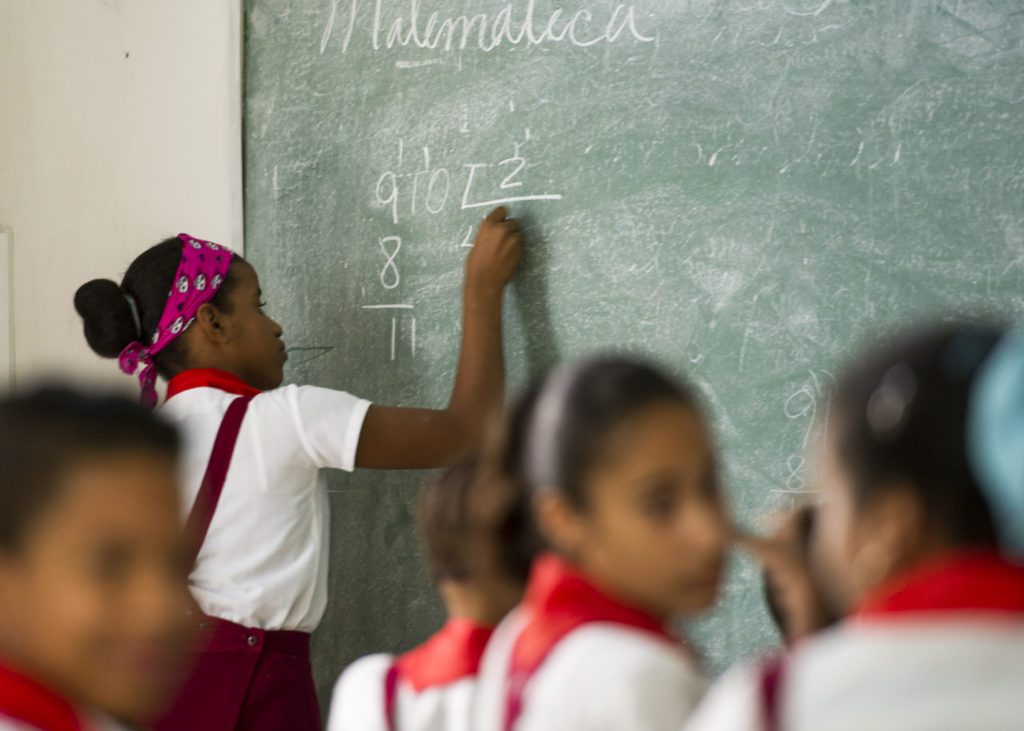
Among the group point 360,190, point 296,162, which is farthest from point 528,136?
point 296,162

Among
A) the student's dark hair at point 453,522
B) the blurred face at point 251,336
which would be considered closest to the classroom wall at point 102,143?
the blurred face at point 251,336

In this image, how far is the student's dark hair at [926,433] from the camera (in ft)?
3.34

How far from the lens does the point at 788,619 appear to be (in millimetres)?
1501

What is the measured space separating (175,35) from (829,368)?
180 cm

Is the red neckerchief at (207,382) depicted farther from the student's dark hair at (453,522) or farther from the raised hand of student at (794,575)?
the raised hand of student at (794,575)

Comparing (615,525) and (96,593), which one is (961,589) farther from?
(96,593)

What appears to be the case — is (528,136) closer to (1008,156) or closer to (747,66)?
(747,66)

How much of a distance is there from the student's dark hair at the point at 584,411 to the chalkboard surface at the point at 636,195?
2.89 feet

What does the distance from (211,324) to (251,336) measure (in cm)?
8

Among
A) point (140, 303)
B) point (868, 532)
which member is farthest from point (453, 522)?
point (140, 303)

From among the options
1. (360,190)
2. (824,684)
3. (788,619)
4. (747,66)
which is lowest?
(788,619)

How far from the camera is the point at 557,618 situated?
4.34ft

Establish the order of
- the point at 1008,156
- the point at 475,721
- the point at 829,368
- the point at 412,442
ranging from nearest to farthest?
the point at 475,721, the point at 1008,156, the point at 829,368, the point at 412,442

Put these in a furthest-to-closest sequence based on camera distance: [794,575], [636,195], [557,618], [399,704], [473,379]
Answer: [473,379] → [636,195] → [399,704] → [794,575] → [557,618]
